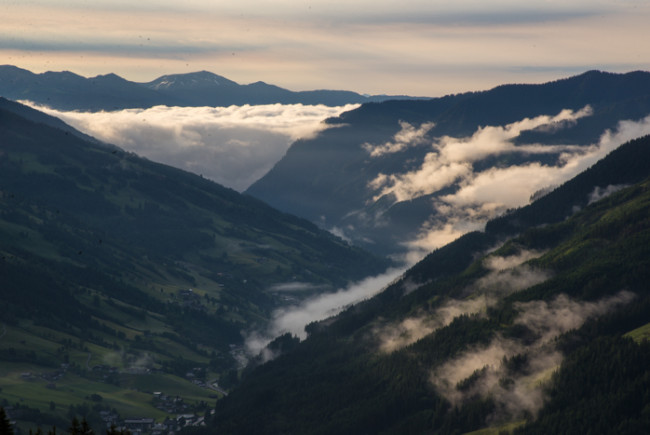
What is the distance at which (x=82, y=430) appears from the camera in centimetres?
12644

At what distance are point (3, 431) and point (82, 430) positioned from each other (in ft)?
39.8

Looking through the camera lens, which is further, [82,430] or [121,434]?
[121,434]

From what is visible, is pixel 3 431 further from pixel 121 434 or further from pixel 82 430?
pixel 121 434

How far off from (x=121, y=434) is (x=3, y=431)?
90.5 feet

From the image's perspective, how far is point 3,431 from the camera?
395 ft

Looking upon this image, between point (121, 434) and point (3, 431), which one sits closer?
point (3, 431)

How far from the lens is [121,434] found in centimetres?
14400

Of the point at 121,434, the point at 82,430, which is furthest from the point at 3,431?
the point at 121,434

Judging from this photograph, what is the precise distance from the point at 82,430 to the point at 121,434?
18.5 m
